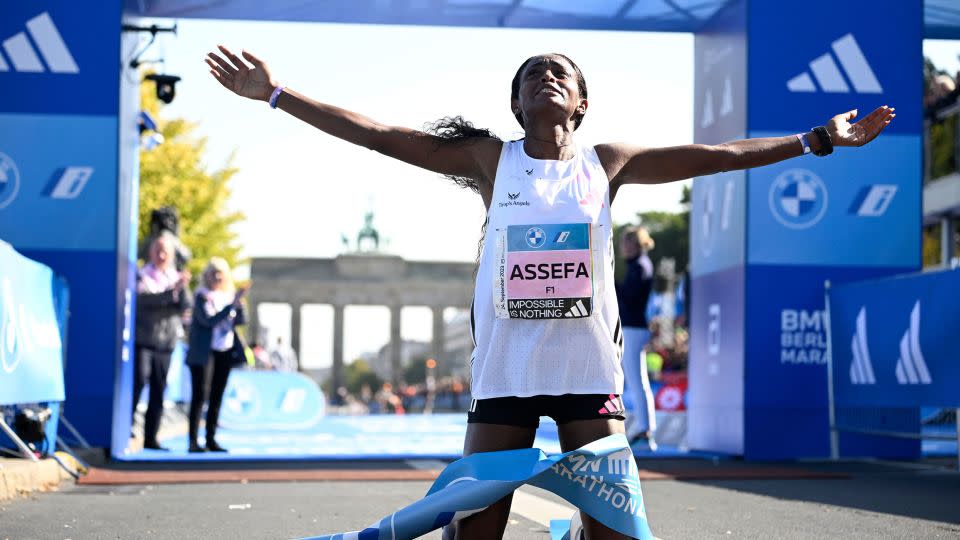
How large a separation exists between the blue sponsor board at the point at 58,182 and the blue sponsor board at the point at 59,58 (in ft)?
0.38

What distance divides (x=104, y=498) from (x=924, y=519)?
4.85m

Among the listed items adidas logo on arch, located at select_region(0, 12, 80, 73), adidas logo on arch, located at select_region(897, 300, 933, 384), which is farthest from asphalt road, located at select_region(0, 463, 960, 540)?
adidas logo on arch, located at select_region(0, 12, 80, 73)

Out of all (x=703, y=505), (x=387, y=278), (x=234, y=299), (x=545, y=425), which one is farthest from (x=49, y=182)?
(x=387, y=278)

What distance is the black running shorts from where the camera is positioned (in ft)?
12.9

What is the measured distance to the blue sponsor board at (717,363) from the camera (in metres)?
12.8

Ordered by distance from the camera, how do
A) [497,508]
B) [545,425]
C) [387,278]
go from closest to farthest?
[497,508]
[545,425]
[387,278]

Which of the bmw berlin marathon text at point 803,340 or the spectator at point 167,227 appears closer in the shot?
the bmw berlin marathon text at point 803,340

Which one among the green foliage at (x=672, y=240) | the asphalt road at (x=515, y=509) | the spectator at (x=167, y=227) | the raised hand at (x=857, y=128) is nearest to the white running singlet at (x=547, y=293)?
the raised hand at (x=857, y=128)

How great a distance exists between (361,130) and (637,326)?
8.54 meters

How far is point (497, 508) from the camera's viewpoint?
3926 millimetres

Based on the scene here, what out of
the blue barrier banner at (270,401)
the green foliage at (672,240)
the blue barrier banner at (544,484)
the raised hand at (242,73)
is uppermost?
the green foliage at (672,240)

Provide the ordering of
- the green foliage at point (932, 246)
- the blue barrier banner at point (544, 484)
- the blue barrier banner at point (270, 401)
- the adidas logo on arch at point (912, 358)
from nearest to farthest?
the blue barrier banner at point (544, 484)
the adidas logo on arch at point (912, 358)
the blue barrier banner at point (270, 401)
the green foliage at point (932, 246)

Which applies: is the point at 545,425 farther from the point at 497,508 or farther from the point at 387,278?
the point at 387,278

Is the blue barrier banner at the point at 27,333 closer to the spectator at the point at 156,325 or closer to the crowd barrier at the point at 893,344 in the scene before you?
the spectator at the point at 156,325
